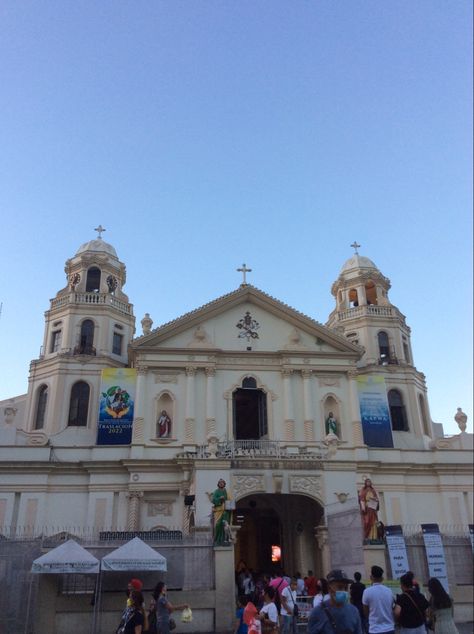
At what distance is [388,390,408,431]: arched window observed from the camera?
34.5 meters

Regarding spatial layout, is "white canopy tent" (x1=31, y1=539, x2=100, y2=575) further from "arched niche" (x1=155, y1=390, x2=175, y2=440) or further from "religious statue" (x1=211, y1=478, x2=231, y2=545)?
"arched niche" (x1=155, y1=390, x2=175, y2=440)

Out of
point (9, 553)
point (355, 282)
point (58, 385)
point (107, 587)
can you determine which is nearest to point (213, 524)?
point (107, 587)

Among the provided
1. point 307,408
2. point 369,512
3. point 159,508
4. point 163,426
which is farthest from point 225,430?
point 369,512

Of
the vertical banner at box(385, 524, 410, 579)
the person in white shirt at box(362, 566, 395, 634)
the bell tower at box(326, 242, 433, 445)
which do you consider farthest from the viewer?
the bell tower at box(326, 242, 433, 445)

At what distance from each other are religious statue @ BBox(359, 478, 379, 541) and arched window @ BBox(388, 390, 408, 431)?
13999mm

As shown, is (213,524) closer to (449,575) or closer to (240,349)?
(449,575)

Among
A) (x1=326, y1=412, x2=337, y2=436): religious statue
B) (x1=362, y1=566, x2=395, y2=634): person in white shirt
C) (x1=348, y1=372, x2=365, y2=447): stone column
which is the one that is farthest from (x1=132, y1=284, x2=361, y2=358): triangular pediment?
(x1=362, y1=566, x2=395, y2=634): person in white shirt

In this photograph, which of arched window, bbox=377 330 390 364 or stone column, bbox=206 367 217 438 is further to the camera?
arched window, bbox=377 330 390 364

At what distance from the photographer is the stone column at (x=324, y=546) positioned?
77.2 feet

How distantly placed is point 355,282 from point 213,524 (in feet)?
80.1

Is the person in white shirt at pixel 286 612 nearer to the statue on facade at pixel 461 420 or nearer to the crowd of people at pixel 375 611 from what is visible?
the crowd of people at pixel 375 611

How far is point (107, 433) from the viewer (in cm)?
3012

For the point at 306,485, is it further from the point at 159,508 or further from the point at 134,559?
the point at 134,559

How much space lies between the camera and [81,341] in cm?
3438
